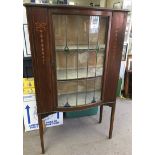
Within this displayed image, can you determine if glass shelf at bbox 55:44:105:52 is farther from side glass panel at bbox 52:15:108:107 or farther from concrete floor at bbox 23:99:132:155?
concrete floor at bbox 23:99:132:155

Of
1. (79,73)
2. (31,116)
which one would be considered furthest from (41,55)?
(31,116)

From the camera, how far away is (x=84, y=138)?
1877mm

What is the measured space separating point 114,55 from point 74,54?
39 centimetres

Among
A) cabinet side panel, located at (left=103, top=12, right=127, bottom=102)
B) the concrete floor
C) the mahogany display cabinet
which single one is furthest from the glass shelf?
the concrete floor

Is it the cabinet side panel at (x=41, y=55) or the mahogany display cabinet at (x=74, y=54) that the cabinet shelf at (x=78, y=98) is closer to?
the mahogany display cabinet at (x=74, y=54)

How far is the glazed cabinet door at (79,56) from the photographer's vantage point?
1.40m

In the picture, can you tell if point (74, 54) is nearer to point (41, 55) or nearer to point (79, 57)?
point (79, 57)

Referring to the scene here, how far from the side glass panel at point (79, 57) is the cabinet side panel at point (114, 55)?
62mm
